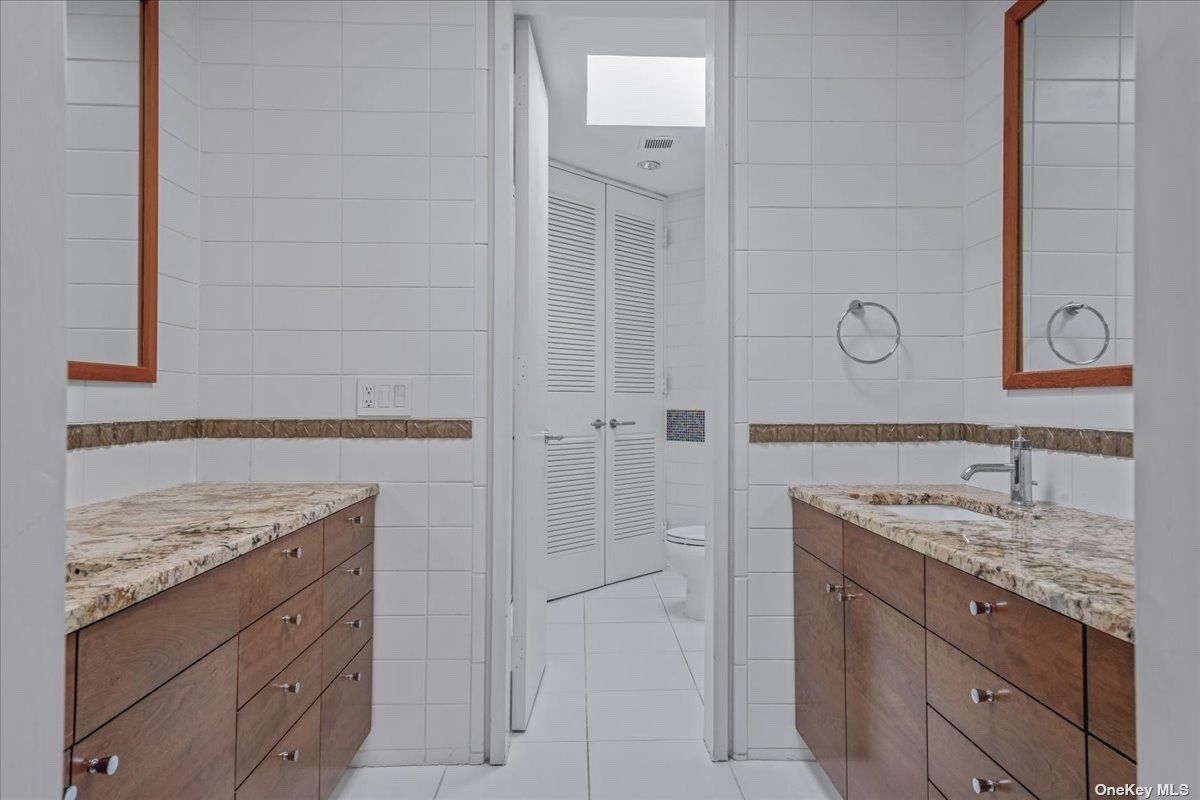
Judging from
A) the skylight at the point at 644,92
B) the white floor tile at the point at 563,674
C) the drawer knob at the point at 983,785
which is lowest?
the white floor tile at the point at 563,674

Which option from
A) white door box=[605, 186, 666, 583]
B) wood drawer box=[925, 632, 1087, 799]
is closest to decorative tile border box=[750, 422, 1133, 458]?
wood drawer box=[925, 632, 1087, 799]

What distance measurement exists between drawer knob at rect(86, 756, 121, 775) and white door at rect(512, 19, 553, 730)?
142 cm

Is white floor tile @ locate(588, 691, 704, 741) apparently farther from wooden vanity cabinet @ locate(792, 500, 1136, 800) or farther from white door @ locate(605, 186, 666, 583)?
white door @ locate(605, 186, 666, 583)

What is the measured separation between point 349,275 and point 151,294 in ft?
1.69

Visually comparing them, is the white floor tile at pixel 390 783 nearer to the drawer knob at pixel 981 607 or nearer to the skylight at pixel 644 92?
the drawer knob at pixel 981 607

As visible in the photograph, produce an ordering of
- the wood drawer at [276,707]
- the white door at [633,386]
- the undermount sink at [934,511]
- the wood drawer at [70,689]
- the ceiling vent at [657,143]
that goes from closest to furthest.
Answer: the wood drawer at [70,689], the wood drawer at [276,707], the undermount sink at [934,511], the ceiling vent at [657,143], the white door at [633,386]

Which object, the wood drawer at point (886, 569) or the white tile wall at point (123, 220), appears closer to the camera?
the wood drawer at point (886, 569)

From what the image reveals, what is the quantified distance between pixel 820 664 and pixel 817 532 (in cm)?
36

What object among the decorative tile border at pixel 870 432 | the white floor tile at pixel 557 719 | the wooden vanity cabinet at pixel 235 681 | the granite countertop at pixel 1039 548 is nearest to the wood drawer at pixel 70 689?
the wooden vanity cabinet at pixel 235 681

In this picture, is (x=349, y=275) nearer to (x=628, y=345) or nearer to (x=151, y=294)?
(x=151, y=294)

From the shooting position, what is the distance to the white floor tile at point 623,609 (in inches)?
130

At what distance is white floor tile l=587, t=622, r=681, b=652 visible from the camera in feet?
9.50

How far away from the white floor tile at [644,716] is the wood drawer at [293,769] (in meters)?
0.88

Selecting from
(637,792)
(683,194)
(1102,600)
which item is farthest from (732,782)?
(683,194)
